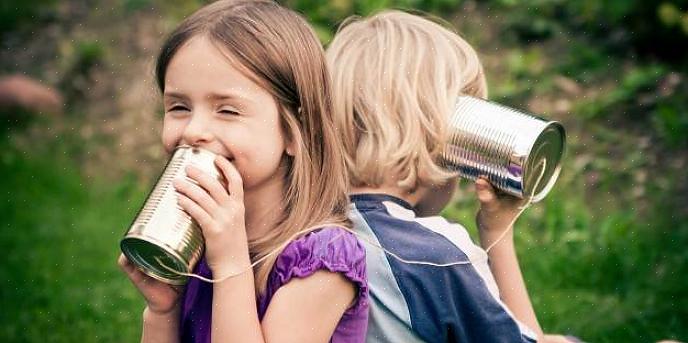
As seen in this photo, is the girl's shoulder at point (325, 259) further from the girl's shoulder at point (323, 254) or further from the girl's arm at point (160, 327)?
the girl's arm at point (160, 327)

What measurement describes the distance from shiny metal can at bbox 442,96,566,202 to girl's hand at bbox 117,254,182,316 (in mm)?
901

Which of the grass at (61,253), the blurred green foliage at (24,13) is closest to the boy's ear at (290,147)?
the grass at (61,253)

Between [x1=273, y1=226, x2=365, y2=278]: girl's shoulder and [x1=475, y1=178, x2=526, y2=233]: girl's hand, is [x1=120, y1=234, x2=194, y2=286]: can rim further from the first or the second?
[x1=475, y1=178, x2=526, y2=233]: girl's hand

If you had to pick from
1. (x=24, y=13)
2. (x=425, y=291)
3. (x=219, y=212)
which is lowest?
(x=24, y=13)

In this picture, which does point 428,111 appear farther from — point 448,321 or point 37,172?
point 37,172

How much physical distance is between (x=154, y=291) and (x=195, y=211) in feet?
1.37

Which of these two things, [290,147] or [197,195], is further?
[290,147]

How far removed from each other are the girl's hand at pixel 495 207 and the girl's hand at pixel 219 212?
882 mm

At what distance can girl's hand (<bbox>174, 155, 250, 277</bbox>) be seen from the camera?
2363 millimetres

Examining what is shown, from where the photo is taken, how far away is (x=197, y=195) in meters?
2.36

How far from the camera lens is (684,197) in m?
4.77

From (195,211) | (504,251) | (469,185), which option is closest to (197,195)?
(195,211)

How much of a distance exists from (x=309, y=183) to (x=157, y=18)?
5338 mm

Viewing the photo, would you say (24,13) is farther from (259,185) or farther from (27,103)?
(259,185)
